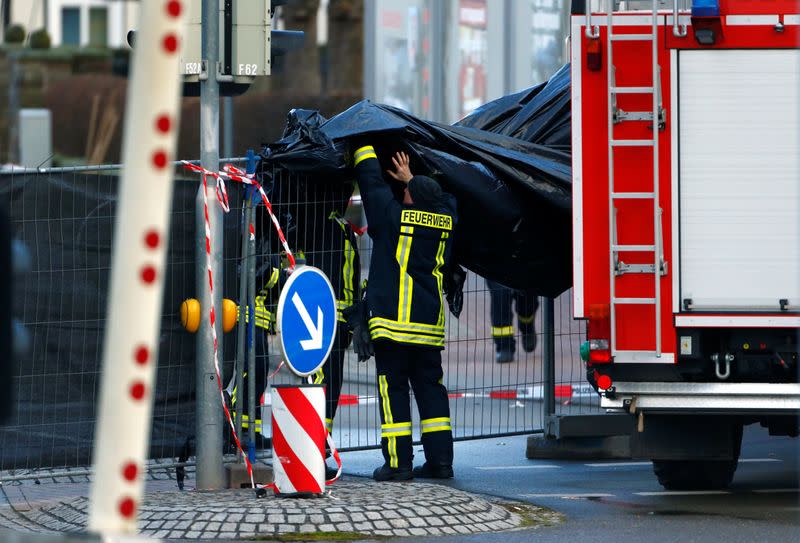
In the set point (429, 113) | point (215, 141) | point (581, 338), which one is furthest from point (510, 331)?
point (429, 113)

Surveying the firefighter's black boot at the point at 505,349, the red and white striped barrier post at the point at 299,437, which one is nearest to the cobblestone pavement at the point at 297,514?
the red and white striped barrier post at the point at 299,437

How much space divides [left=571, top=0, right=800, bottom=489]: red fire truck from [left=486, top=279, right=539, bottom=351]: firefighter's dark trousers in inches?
77.5

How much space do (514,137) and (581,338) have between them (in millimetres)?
1354

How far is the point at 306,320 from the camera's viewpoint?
7594 millimetres

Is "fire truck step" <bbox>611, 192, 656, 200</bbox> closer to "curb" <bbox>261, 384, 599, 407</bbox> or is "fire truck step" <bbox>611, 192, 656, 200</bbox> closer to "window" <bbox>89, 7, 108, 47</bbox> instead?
"curb" <bbox>261, 384, 599, 407</bbox>

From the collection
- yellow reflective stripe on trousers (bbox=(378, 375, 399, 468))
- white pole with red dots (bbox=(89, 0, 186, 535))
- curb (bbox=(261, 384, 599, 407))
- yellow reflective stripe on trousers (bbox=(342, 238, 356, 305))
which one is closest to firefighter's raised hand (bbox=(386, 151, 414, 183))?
yellow reflective stripe on trousers (bbox=(342, 238, 356, 305))

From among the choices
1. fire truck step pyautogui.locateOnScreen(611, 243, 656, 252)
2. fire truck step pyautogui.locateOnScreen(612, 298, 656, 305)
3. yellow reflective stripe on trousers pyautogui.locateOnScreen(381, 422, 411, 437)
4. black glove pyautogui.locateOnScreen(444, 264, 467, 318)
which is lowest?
yellow reflective stripe on trousers pyautogui.locateOnScreen(381, 422, 411, 437)

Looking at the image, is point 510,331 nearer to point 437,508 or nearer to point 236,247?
point 236,247

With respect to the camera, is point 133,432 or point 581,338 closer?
point 133,432

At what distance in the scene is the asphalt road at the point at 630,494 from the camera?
724 centimetres

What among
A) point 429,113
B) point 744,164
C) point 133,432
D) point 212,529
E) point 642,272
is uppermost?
point 429,113

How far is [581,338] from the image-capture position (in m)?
10.2

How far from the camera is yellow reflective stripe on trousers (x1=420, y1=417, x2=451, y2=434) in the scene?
29.2 ft

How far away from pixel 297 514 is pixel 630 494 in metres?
2.25
